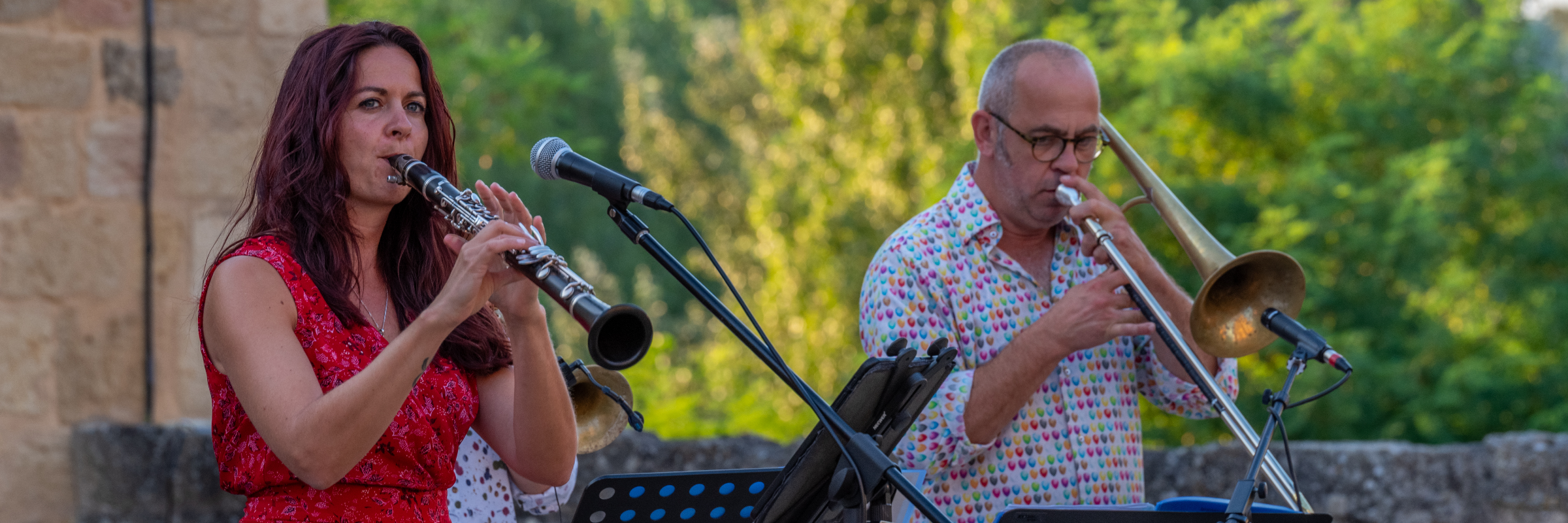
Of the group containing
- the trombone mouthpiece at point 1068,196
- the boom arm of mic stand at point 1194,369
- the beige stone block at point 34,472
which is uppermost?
the trombone mouthpiece at point 1068,196

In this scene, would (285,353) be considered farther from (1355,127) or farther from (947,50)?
(947,50)

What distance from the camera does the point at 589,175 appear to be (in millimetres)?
1923

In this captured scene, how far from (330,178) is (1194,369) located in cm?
174

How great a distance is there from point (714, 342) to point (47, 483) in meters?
14.8

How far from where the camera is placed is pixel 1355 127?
27.7 feet

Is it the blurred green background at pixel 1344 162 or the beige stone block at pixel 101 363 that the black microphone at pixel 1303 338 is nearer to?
the beige stone block at pixel 101 363

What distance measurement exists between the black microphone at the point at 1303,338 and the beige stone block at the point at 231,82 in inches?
117

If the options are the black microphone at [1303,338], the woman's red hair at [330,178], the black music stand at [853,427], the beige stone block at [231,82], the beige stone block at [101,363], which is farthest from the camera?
the beige stone block at [231,82]

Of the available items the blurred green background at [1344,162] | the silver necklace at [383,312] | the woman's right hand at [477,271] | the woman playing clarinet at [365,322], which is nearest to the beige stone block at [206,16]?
the blurred green background at [1344,162]

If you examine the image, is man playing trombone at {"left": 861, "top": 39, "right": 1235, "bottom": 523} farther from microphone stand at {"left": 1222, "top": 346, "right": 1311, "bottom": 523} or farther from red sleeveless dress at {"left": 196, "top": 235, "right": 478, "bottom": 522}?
red sleeveless dress at {"left": 196, "top": 235, "right": 478, "bottom": 522}

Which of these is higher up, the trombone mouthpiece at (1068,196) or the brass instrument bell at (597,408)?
the trombone mouthpiece at (1068,196)

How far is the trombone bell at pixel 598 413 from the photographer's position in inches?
104

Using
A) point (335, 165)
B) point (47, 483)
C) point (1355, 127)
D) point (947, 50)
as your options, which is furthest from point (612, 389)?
point (947, 50)

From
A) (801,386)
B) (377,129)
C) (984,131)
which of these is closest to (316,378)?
(377,129)
